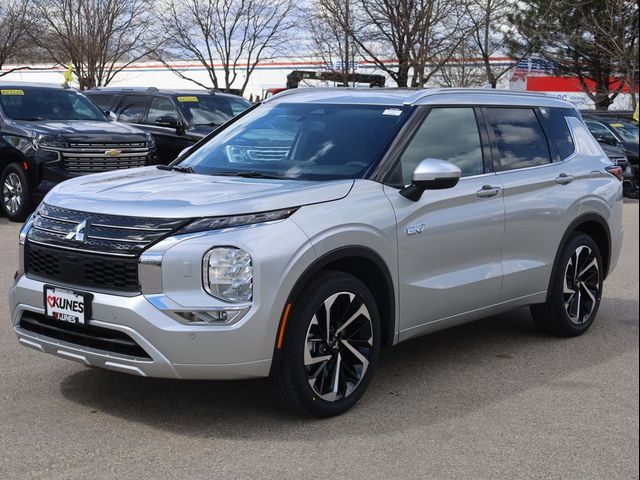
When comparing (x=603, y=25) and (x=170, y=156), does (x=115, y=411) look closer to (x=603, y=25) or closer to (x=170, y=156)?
(x=170, y=156)

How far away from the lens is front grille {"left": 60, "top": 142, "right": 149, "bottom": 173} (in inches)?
471

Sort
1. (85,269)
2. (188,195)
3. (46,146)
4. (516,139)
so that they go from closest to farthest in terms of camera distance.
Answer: (85,269) → (188,195) → (516,139) → (46,146)

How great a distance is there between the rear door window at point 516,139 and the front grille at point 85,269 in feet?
8.81

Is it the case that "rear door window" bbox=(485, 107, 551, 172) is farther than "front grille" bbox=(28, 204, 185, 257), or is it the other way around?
"rear door window" bbox=(485, 107, 551, 172)

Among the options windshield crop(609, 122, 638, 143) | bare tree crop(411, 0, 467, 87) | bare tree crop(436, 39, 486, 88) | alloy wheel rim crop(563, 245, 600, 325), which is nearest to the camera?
alloy wheel rim crop(563, 245, 600, 325)

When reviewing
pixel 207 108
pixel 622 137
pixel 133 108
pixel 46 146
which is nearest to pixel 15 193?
pixel 46 146

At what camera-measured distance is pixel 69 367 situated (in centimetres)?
547

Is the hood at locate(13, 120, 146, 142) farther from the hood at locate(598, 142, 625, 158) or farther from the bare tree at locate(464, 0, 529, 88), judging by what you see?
the bare tree at locate(464, 0, 529, 88)

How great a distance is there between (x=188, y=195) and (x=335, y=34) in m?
20.2

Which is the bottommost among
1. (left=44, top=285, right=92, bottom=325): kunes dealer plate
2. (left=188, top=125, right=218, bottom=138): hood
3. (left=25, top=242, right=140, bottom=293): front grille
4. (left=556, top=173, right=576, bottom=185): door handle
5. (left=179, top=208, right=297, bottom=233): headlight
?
(left=44, top=285, right=92, bottom=325): kunes dealer plate

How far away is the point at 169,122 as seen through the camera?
Answer: 49.8 feet

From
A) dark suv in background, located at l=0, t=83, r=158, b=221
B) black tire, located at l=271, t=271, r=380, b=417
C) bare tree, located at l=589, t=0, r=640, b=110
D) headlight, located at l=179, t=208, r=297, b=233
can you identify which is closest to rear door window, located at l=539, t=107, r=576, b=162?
black tire, located at l=271, t=271, r=380, b=417

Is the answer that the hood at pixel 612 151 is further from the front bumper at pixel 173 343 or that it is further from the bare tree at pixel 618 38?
the front bumper at pixel 173 343

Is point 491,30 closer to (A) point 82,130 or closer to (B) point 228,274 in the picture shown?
(A) point 82,130
